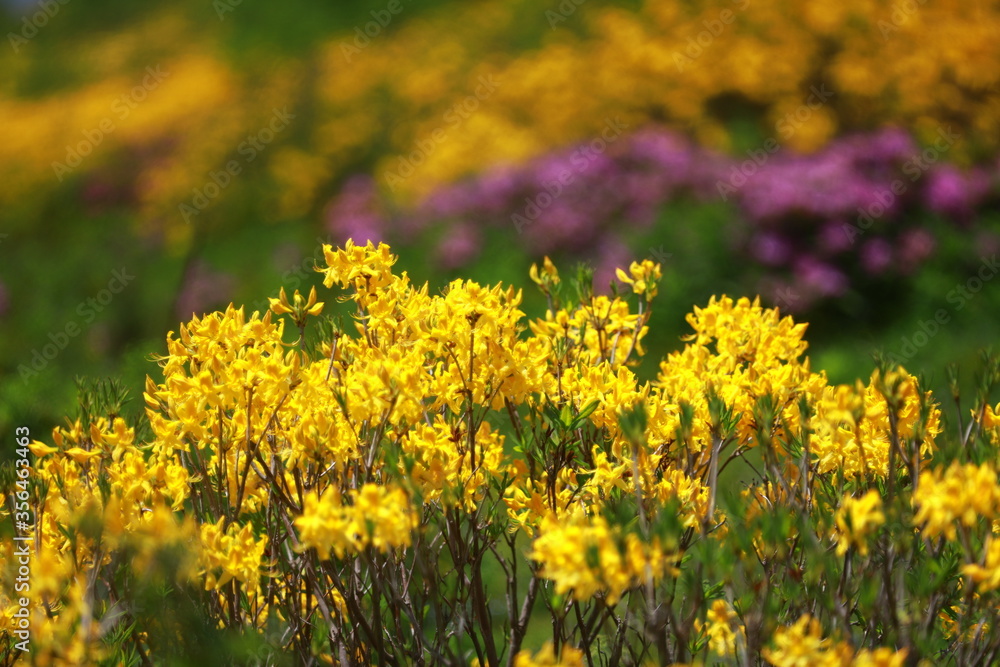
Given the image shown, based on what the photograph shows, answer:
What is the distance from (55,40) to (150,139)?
40.6 feet

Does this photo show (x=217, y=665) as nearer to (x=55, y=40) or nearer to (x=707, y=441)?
(x=707, y=441)

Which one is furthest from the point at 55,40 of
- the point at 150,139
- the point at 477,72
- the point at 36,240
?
the point at 477,72
